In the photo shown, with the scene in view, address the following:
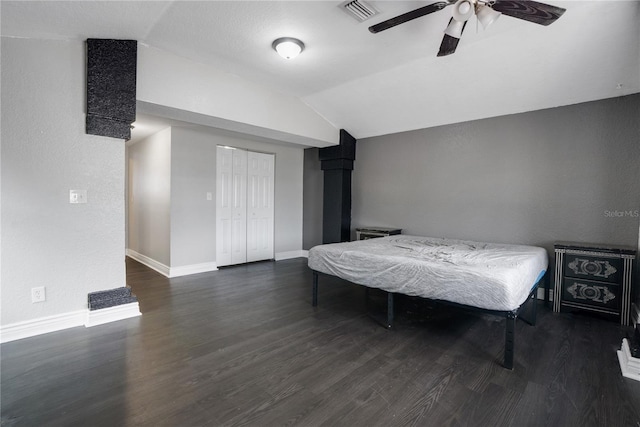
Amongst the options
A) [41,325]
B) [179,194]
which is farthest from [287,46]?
A: [41,325]

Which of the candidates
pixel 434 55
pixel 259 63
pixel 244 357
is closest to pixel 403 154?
pixel 434 55

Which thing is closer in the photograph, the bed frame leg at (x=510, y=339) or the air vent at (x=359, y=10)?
the bed frame leg at (x=510, y=339)

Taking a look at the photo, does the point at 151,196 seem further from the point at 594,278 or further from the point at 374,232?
the point at 594,278

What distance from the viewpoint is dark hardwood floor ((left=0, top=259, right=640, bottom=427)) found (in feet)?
5.38

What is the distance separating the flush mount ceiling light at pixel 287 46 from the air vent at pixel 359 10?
59 cm

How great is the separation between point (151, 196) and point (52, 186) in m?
2.59

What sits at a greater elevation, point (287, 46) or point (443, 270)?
point (287, 46)

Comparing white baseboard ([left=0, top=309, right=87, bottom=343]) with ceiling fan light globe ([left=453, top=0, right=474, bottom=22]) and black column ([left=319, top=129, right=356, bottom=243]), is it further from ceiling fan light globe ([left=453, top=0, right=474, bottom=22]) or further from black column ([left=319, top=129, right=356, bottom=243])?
ceiling fan light globe ([left=453, top=0, right=474, bottom=22])

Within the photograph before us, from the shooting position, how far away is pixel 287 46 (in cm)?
276

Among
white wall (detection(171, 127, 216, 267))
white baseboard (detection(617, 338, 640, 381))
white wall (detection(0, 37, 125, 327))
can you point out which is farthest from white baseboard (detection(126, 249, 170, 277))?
white baseboard (detection(617, 338, 640, 381))

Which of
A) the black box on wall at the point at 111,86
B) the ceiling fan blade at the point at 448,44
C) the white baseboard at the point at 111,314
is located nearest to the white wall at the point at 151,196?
the white baseboard at the point at 111,314

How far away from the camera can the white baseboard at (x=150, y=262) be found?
15.3ft

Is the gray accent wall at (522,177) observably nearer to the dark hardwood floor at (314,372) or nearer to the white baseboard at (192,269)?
the dark hardwood floor at (314,372)

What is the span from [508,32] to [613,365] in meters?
2.83
